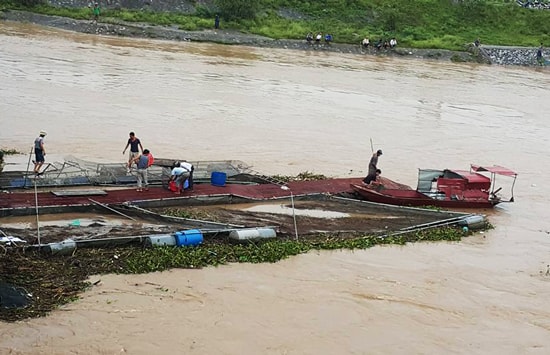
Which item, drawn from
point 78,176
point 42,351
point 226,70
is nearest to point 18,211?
point 78,176

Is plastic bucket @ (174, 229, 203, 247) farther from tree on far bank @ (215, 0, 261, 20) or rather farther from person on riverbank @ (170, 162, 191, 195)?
tree on far bank @ (215, 0, 261, 20)

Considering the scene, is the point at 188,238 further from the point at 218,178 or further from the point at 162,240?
the point at 218,178

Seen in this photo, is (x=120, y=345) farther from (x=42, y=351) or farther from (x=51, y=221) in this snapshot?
(x=51, y=221)

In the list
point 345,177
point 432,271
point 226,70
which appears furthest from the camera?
point 226,70

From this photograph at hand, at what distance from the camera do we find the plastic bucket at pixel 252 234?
591 inches

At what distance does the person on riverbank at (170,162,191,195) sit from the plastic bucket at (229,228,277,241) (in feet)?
10.9

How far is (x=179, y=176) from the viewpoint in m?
18.0

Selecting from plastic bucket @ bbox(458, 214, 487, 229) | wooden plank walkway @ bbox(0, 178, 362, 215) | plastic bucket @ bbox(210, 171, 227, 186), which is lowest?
plastic bucket @ bbox(458, 214, 487, 229)

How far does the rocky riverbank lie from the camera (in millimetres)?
47250

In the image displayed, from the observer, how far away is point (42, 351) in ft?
34.0

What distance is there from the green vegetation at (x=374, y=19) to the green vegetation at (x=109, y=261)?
37122mm

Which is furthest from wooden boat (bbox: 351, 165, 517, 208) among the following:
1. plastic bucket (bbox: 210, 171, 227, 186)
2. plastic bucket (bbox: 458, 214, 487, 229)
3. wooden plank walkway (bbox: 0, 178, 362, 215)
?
plastic bucket (bbox: 210, 171, 227, 186)

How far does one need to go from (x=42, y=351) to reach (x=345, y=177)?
13617mm

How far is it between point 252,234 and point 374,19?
48005mm
